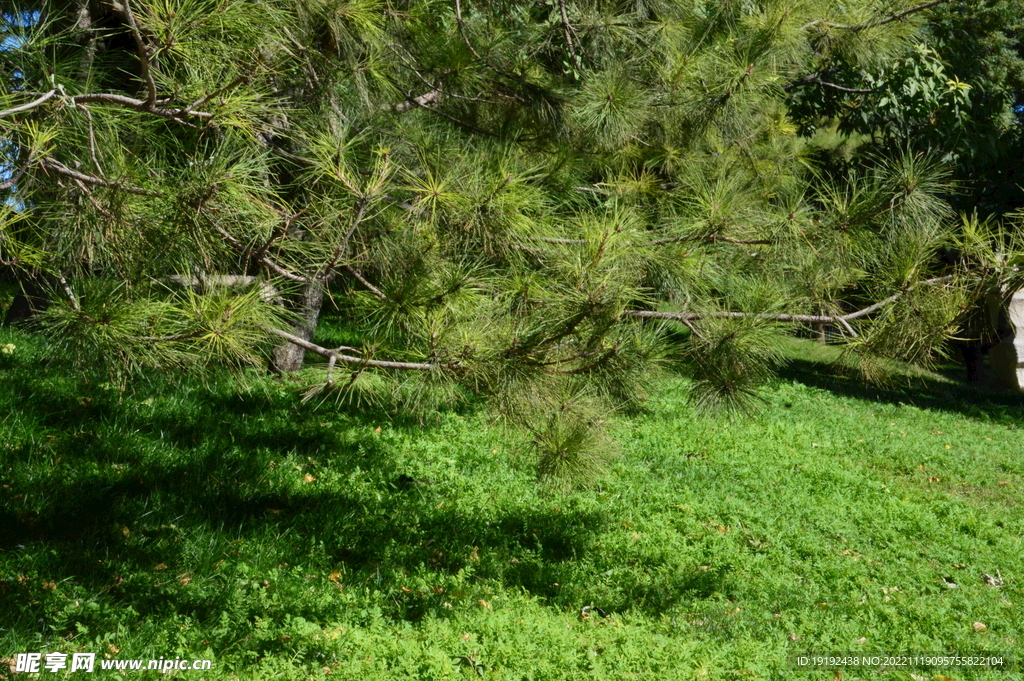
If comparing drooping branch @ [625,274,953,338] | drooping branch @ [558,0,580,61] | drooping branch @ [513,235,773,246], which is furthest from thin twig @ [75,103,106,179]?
drooping branch @ [558,0,580,61]

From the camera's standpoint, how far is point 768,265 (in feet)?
11.4

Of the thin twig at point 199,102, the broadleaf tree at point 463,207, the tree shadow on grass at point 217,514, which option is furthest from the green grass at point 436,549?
the thin twig at point 199,102

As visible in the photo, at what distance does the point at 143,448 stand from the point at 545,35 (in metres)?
3.20

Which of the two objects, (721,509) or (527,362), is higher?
(527,362)

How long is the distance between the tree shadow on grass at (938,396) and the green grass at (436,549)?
3.22 metres

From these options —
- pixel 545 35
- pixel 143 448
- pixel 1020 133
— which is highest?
pixel 1020 133

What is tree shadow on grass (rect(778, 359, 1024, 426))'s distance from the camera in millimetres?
9602

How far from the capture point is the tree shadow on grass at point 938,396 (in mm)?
9602

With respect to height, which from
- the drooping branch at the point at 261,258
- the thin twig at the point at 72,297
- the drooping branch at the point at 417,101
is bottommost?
the thin twig at the point at 72,297

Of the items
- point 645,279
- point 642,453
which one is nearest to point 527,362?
point 645,279

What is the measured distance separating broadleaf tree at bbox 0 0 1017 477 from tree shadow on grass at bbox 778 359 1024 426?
5.89 m

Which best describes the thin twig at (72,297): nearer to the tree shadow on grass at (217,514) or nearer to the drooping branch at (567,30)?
the tree shadow on grass at (217,514)

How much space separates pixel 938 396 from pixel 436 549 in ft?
26.9

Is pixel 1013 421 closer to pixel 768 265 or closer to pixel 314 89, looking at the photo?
pixel 768 265
